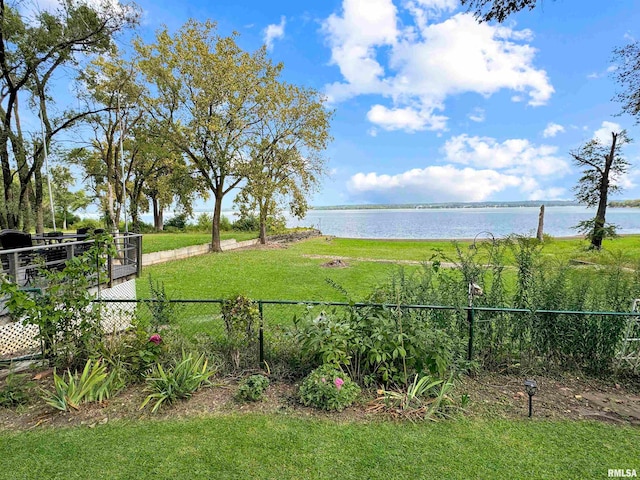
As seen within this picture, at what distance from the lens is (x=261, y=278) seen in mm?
10648

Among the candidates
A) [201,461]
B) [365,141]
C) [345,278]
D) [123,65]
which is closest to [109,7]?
[123,65]

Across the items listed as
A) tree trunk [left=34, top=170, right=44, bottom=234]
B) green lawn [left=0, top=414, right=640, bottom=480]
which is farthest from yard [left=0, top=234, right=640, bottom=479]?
tree trunk [left=34, top=170, right=44, bottom=234]

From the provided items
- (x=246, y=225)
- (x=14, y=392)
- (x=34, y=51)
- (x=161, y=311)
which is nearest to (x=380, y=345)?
(x=161, y=311)

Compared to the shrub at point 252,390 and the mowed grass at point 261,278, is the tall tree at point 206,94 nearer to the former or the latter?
the mowed grass at point 261,278

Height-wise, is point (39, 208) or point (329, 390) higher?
point (39, 208)

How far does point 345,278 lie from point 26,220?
14.1 metres

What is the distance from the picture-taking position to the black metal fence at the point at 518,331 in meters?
3.43

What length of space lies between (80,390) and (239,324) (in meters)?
1.55

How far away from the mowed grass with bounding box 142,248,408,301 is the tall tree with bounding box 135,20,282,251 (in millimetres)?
5614

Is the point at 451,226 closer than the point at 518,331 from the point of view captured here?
No

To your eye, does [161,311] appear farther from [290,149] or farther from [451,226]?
[451,226]

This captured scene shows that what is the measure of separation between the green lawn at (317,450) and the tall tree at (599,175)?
57.1 feet

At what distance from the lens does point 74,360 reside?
354 centimetres

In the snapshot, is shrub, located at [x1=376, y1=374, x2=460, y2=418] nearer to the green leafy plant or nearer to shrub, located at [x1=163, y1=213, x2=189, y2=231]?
the green leafy plant
